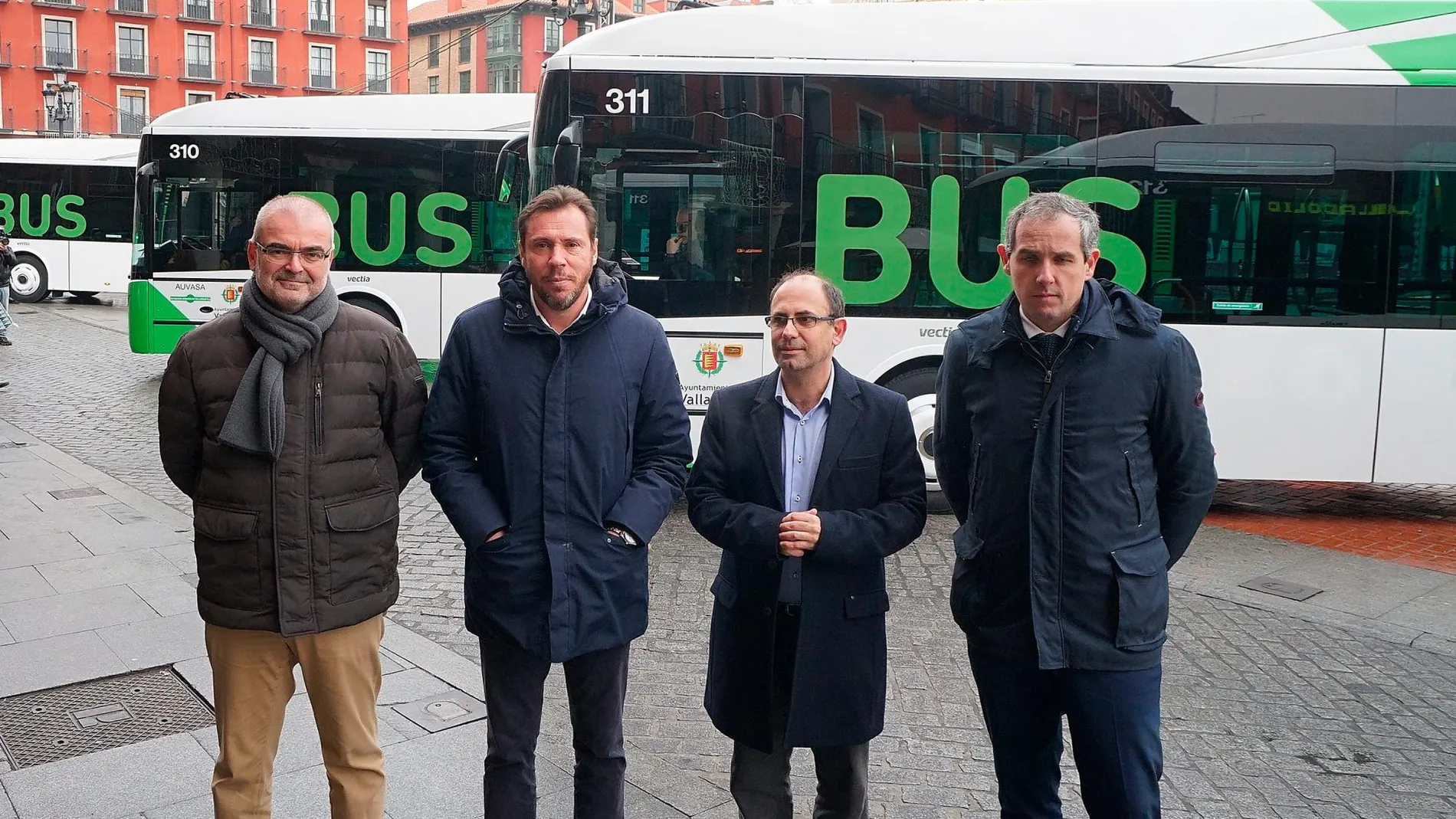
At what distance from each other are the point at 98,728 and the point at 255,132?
11991 millimetres

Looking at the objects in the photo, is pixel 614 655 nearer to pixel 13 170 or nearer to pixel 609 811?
pixel 609 811

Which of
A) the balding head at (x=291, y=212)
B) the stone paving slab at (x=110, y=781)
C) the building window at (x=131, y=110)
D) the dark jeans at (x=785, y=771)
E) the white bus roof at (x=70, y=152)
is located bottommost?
the stone paving slab at (x=110, y=781)

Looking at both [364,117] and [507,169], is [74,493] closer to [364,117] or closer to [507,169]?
[507,169]

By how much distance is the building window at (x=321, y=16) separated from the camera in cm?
6581

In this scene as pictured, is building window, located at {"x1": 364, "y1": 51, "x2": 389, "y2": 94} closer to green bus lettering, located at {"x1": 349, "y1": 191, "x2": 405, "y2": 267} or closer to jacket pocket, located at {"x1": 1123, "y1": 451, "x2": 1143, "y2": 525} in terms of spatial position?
green bus lettering, located at {"x1": 349, "y1": 191, "x2": 405, "y2": 267}

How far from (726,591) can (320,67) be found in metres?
69.5

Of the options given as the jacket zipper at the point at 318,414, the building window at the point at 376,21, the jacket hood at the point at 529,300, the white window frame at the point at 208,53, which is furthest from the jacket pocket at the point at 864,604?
the building window at the point at 376,21

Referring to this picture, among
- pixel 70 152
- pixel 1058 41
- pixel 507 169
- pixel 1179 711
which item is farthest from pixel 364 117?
pixel 70 152

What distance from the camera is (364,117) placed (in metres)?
15.0

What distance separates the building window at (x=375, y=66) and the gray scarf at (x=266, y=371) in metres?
69.4

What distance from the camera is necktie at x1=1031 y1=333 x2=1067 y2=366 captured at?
2.93 m

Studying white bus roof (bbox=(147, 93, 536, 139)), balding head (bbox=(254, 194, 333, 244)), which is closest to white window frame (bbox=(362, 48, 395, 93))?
white bus roof (bbox=(147, 93, 536, 139))

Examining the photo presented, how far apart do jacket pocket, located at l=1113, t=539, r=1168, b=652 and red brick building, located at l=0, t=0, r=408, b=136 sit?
6033cm

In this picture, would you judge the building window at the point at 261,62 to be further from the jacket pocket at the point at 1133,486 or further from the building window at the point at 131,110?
the jacket pocket at the point at 1133,486
